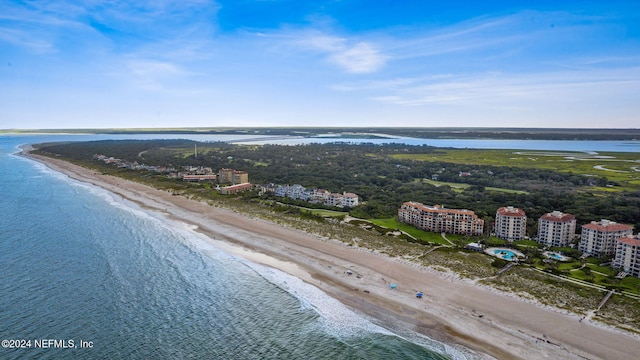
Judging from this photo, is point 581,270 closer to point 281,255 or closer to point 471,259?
point 471,259

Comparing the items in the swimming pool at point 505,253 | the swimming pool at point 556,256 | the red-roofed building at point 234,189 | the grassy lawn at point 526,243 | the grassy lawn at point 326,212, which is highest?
the red-roofed building at point 234,189

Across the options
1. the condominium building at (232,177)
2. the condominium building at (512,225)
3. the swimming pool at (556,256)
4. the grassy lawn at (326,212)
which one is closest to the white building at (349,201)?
the grassy lawn at (326,212)

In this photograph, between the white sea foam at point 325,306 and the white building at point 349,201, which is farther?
the white building at point 349,201

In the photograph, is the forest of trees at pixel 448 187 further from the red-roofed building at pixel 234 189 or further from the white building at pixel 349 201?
the red-roofed building at pixel 234 189

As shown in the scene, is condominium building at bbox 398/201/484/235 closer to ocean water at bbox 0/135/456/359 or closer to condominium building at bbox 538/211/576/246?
condominium building at bbox 538/211/576/246

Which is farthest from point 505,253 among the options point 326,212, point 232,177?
point 232,177
